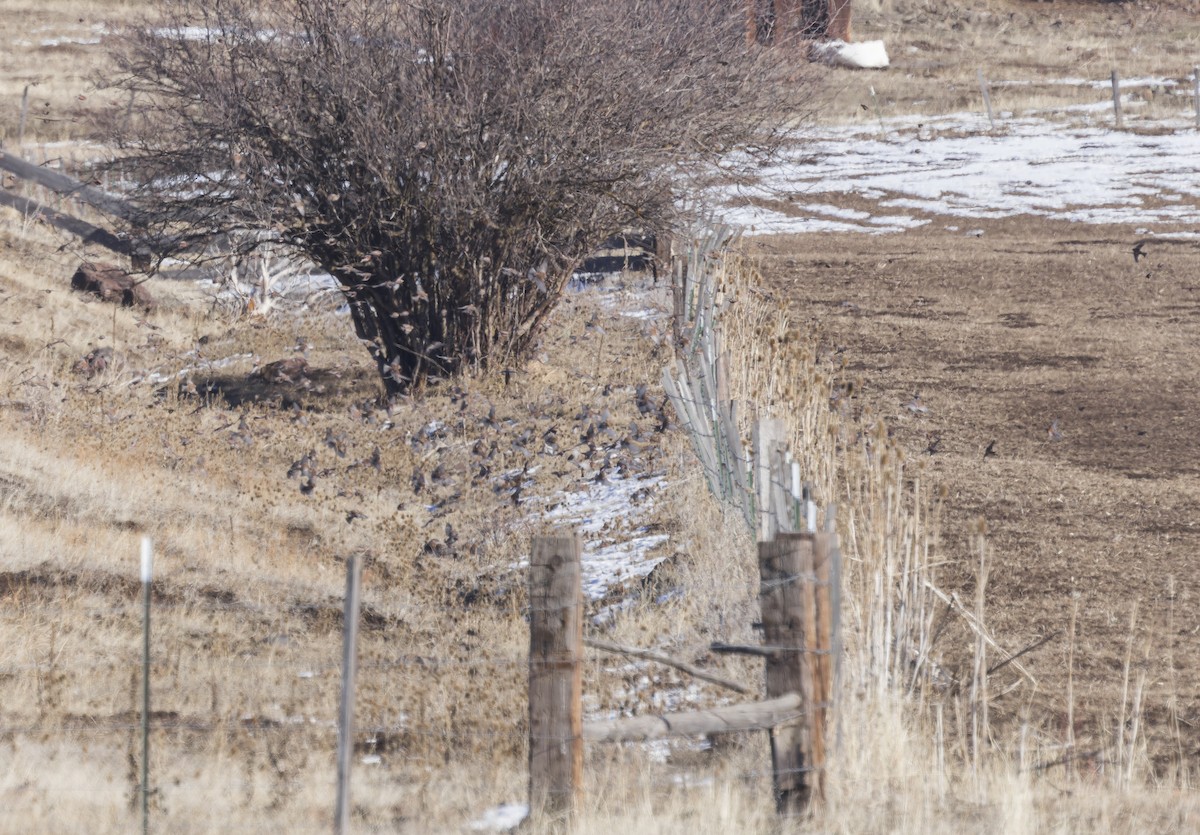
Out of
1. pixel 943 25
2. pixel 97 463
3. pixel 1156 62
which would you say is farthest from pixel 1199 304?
pixel 943 25

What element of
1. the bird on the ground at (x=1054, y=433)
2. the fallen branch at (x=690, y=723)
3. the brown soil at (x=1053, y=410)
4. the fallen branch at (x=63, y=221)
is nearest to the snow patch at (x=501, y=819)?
the fallen branch at (x=690, y=723)

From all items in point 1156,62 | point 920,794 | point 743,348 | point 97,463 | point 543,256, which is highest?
point 1156,62

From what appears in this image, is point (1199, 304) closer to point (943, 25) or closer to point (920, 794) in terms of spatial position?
point (920, 794)

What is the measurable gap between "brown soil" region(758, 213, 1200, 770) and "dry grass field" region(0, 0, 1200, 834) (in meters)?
0.04

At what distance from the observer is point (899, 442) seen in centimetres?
949

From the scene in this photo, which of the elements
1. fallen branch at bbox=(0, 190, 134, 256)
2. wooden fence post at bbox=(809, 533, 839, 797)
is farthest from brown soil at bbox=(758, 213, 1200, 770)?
fallen branch at bbox=(0, 190, 134, 256)

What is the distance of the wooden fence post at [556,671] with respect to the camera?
4.12 m

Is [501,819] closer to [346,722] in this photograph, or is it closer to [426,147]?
[346,722]

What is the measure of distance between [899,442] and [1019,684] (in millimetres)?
3773

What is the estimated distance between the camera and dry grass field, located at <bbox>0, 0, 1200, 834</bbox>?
16.2 feet

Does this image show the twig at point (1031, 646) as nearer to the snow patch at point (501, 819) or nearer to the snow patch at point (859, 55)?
the snow patch at point (501, 819)

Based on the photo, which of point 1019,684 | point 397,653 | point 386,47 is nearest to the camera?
point 1019,684

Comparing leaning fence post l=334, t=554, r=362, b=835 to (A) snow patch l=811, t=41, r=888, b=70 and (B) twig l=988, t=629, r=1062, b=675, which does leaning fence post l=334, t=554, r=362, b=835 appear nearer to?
(B) twig l=988, t=629, r=1062, b=675

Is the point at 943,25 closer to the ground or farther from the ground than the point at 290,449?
farther from the ground
